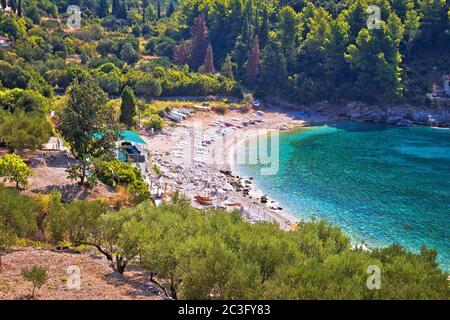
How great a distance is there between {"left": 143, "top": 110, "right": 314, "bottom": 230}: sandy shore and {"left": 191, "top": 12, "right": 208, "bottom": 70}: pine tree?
21563mm

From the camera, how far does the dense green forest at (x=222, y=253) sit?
16562mm

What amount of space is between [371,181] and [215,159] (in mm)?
16080

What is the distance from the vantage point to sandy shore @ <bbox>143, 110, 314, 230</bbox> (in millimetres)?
40375

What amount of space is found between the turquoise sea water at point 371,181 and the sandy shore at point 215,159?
2029 mm

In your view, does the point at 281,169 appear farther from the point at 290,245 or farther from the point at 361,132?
the point at 290,245

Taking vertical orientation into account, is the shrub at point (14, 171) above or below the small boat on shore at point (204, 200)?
above

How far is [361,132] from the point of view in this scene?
68438mm

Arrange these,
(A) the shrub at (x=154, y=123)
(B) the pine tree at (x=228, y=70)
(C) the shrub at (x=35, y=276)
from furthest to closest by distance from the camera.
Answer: (B) the pine tree at (x=228, y=70), (A) the shrub at (x=154, y=123), (C) the shrub at (x=35, y=276)

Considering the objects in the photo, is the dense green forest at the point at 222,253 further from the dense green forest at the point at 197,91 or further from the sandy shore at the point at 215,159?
the sandy shore at the point at 215,159

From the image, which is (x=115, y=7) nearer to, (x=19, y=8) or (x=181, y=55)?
(x=19, y=8)

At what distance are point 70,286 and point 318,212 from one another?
2550 cm

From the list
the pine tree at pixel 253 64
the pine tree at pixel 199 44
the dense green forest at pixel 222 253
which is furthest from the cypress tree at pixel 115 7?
the dense green forest at pixel 222 253

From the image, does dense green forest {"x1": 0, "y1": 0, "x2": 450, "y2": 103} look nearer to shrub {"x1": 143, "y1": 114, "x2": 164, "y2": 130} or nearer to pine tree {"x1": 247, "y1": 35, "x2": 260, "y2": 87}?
pine tree {"x1": 247, "y1": 35, "x2": 260, "y2": 87}

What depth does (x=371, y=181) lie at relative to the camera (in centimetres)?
4859
